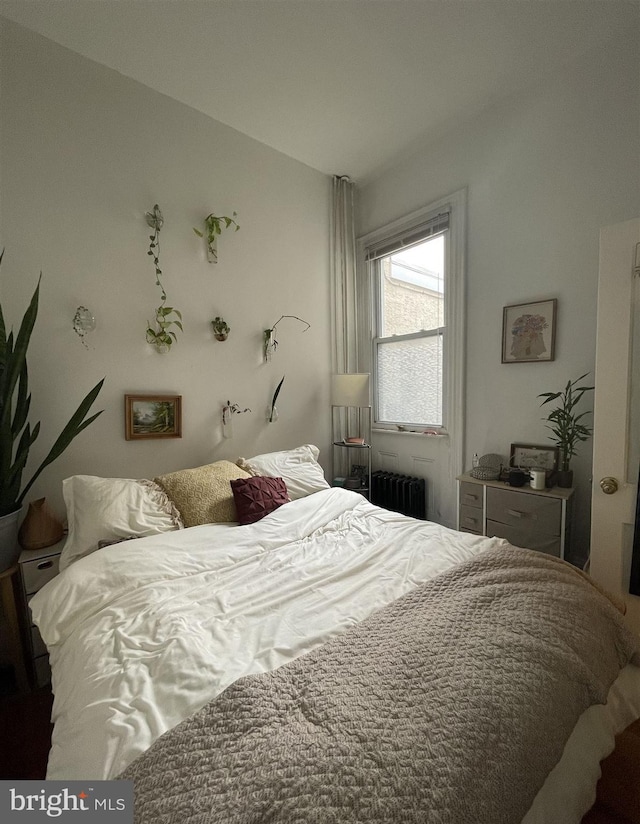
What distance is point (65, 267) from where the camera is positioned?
6.81 feet

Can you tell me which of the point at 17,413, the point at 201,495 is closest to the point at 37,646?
the point at 201,495

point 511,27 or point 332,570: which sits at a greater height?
point 511,27

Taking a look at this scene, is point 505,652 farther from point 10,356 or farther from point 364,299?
point 364,299

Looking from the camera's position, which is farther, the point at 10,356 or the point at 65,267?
the point at 65,267

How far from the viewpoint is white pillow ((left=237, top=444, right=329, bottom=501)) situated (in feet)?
7.95

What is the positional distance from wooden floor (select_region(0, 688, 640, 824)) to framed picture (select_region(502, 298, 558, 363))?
6.28ft

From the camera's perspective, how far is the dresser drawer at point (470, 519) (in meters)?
2.40

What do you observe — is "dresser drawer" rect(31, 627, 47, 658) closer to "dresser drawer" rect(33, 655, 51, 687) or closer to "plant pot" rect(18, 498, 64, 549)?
"dresser drawer" rect(33, 655, 51, 687)

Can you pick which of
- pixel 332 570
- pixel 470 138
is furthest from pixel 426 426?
pixel 470 138

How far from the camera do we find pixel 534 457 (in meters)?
2.41

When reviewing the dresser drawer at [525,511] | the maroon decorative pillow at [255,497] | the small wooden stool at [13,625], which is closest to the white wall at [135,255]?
the small wooden stool at [13,625]

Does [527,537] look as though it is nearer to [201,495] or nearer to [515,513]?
[515,513]

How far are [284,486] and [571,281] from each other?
7.32 feet

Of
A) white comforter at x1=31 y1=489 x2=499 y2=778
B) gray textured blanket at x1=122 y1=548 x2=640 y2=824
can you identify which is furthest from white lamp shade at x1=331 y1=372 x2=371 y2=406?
gray textured blanket at x1=122 y1=548 x2=640 y2=824
